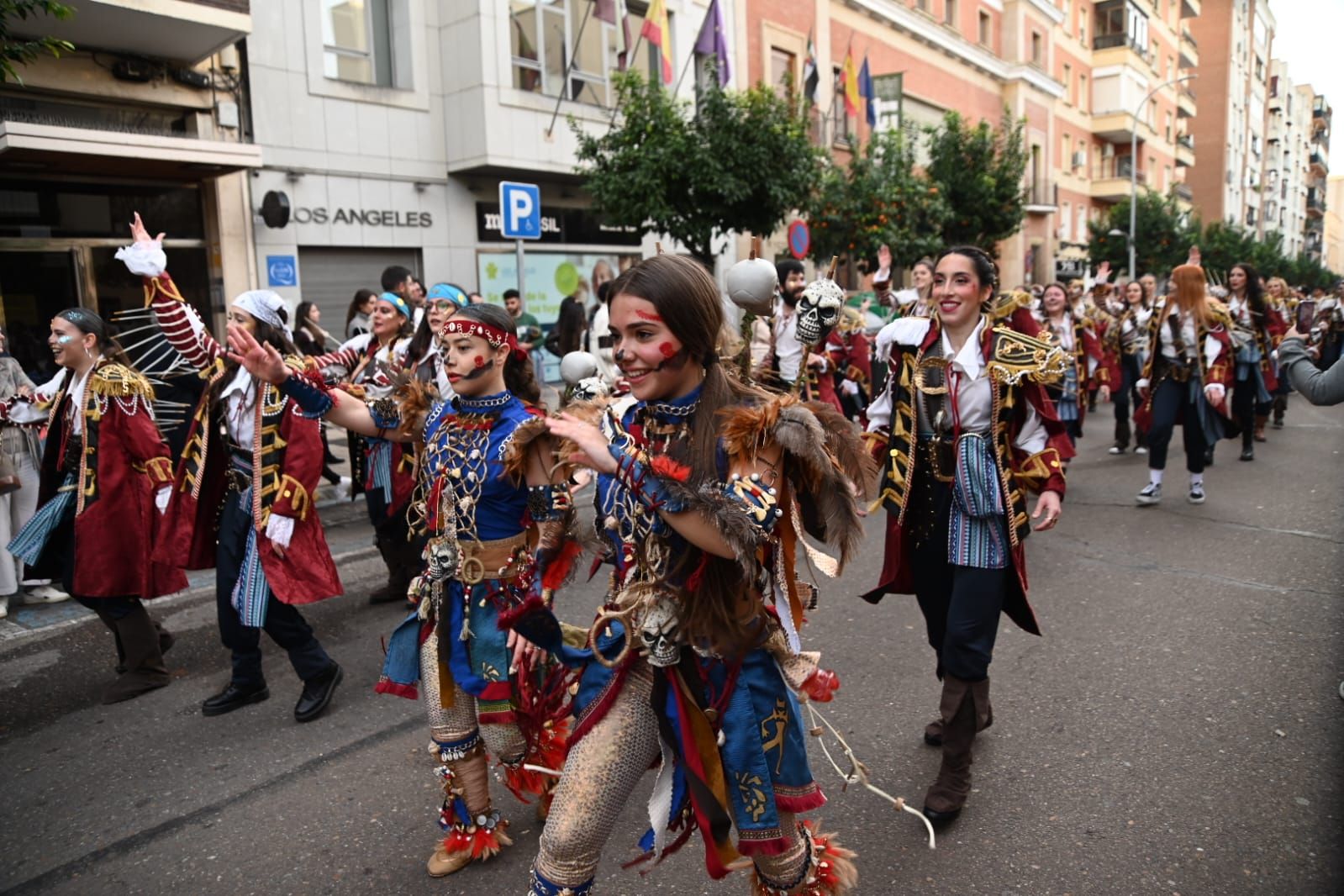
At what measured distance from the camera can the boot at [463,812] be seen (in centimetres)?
313

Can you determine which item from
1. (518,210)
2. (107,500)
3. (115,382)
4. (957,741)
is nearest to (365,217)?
(518,210)

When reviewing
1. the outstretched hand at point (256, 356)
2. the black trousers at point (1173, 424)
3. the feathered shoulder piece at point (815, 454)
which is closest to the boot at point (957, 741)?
the feathered shoulder piece at point (815, 454)

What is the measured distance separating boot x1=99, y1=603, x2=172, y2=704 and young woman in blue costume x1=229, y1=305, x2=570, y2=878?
88.7 inches

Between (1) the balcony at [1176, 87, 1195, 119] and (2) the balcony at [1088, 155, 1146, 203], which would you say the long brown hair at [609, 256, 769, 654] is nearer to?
(2) the balcony at [1088, 155, 1146, 203]

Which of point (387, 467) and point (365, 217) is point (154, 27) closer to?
point (365, 217)

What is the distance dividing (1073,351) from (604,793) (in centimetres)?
988

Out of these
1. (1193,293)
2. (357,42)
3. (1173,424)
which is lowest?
(1173,424)

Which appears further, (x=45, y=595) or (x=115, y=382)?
(x=45, y=595)

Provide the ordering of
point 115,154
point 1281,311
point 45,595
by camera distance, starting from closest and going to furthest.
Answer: point 45,595
point 115,154
point 1281,311

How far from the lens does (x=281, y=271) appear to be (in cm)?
1290

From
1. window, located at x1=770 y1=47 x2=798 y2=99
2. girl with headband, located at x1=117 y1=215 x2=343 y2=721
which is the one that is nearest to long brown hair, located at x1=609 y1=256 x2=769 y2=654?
girl with headband, located at x1=117 y1=215 x2=343 y2=721

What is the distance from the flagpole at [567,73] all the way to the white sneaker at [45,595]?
11290 millimetres

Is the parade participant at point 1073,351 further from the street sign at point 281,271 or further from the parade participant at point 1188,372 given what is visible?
the street sign at point 281,271

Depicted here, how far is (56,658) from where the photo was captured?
531 cm
